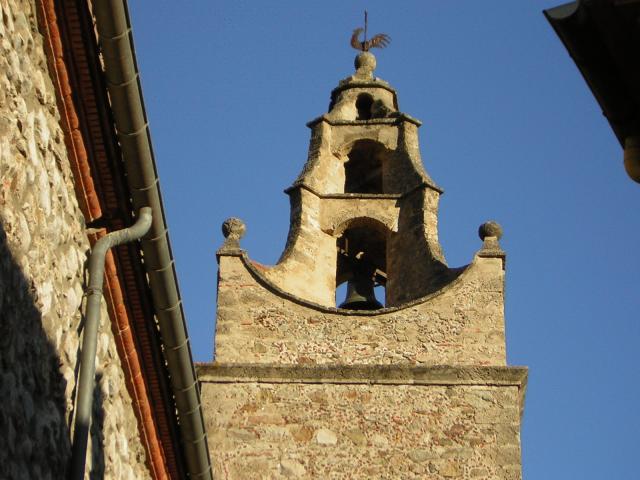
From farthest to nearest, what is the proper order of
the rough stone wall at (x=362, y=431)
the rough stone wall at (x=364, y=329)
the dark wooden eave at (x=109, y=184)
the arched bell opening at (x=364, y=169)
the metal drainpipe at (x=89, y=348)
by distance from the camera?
the arched bell opening at (x=364, y=169) → the rough stone wall at (x=364, y=329) → the rough stone wall at (x=362, y=431) → the dark wooden eave at (x=109, y=184) → the metal drainpipe at (x=89, y=348)

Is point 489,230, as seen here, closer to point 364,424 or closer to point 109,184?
point 364,424

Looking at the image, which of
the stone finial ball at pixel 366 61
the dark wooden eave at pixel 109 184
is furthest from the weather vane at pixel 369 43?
the dark wooden eave at pixel 109 184

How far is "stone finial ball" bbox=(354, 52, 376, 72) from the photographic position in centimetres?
2188

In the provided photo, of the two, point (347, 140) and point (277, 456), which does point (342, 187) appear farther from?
point (277, 456)

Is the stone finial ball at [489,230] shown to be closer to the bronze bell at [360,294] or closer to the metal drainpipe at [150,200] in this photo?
the bronze bell at [360,294]

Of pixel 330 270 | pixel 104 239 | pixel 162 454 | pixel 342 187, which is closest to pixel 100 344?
pixel 104 239

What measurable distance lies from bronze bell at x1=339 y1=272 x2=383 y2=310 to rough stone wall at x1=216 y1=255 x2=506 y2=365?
5.38 ft

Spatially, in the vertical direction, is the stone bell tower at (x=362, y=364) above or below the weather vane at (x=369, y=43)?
below

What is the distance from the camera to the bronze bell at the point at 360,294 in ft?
61.1

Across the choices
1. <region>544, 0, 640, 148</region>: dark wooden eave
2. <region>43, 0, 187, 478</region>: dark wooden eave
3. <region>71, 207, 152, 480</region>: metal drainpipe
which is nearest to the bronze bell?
<region>43, 0, 187, 478</region>: dark wooden eave

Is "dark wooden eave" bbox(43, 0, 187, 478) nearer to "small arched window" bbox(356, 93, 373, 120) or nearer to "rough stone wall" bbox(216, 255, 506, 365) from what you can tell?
"rough stone wall" bbox(216, 255, 506, 365)

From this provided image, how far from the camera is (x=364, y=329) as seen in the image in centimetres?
1680

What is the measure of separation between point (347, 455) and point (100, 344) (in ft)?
24.3

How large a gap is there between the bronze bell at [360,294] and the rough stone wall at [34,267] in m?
10.2
